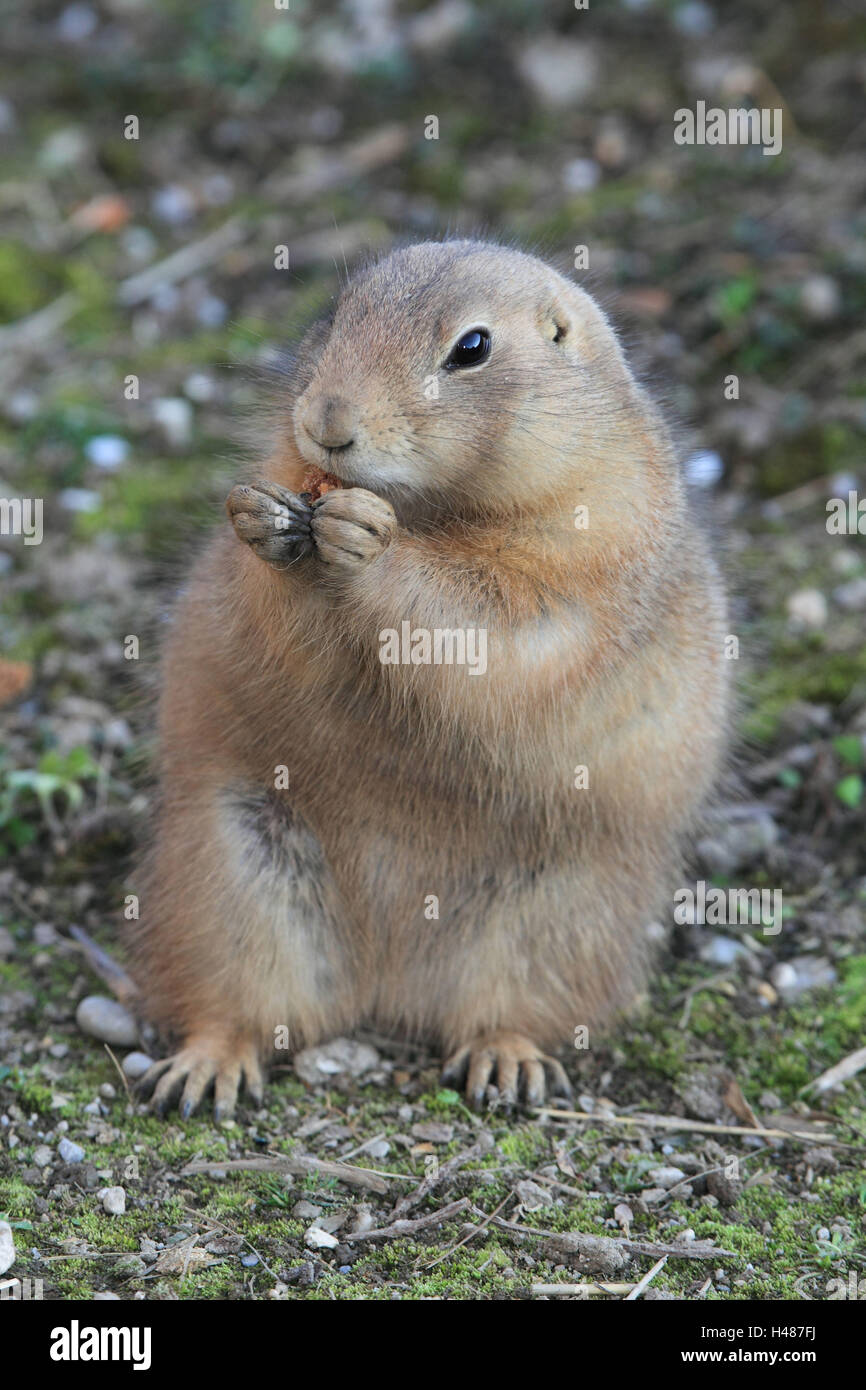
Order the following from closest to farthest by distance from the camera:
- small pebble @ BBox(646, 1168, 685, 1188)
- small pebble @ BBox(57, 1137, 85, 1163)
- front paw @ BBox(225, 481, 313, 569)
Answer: front paw @ BBox(225, 481, 313, 569), small pebble @ BBox(57, 1137, 85, 1163), small pebble @ BBox(646, 1168, 685, 1188)

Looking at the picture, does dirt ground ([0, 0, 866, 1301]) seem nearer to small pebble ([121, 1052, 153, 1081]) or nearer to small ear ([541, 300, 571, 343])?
small pebble ([121, 1052, 153, 1081])

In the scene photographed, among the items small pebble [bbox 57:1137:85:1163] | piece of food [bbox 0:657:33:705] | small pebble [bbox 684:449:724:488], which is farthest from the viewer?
piece of food [bbox 0:657:33:705]

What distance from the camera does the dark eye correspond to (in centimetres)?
471

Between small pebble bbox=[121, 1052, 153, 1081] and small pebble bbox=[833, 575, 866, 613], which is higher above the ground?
small pebble bbox=[833, 575, 866, 613]

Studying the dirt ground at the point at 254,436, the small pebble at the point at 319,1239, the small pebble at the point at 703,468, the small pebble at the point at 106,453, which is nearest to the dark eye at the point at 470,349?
the dirt ground at the point at 254,436

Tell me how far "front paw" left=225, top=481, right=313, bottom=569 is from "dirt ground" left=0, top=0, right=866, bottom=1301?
123 centimetres

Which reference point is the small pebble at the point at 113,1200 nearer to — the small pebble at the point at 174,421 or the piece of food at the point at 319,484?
the piece of food at the point at 319,484

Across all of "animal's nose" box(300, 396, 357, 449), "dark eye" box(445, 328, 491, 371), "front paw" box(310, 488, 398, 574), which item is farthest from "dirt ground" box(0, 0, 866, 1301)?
"animal's nose" box(300, 396, 357, 449)

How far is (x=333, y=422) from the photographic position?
14.4ft

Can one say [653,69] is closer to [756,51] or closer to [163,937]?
[756,51]

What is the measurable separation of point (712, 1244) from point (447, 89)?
909 cm

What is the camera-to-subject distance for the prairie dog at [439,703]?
4.71 m

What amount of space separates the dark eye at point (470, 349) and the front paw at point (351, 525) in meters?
0.49

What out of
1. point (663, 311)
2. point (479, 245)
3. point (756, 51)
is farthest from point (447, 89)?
point (479, 245)
